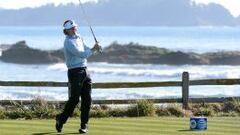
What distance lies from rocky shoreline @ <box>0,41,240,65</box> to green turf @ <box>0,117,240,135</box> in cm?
5293

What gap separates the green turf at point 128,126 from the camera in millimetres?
12230

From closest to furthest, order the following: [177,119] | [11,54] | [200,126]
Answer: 1. [200,126]
2. [177,119]
3. [11,54]

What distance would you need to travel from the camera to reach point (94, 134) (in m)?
12.0

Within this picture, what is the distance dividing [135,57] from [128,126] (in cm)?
6011

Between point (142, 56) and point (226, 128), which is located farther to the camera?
point (142, 56)

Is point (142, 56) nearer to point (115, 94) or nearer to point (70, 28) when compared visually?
point (115, 94)

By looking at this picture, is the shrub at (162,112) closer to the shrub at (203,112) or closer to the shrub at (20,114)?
the shrub at (203,112)

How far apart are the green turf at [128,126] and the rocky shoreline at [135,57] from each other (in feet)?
174

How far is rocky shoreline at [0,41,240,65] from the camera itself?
6850cm

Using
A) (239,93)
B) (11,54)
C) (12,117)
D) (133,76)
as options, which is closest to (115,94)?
(239,93)

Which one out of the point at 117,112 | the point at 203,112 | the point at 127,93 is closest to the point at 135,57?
the point at 127,93

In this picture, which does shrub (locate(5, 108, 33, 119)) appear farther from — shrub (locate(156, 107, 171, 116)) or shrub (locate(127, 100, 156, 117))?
shrub (locate(156, 107, 171, 116))

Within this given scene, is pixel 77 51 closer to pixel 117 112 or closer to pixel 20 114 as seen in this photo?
pixel 20 114

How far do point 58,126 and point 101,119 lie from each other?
2.73m
